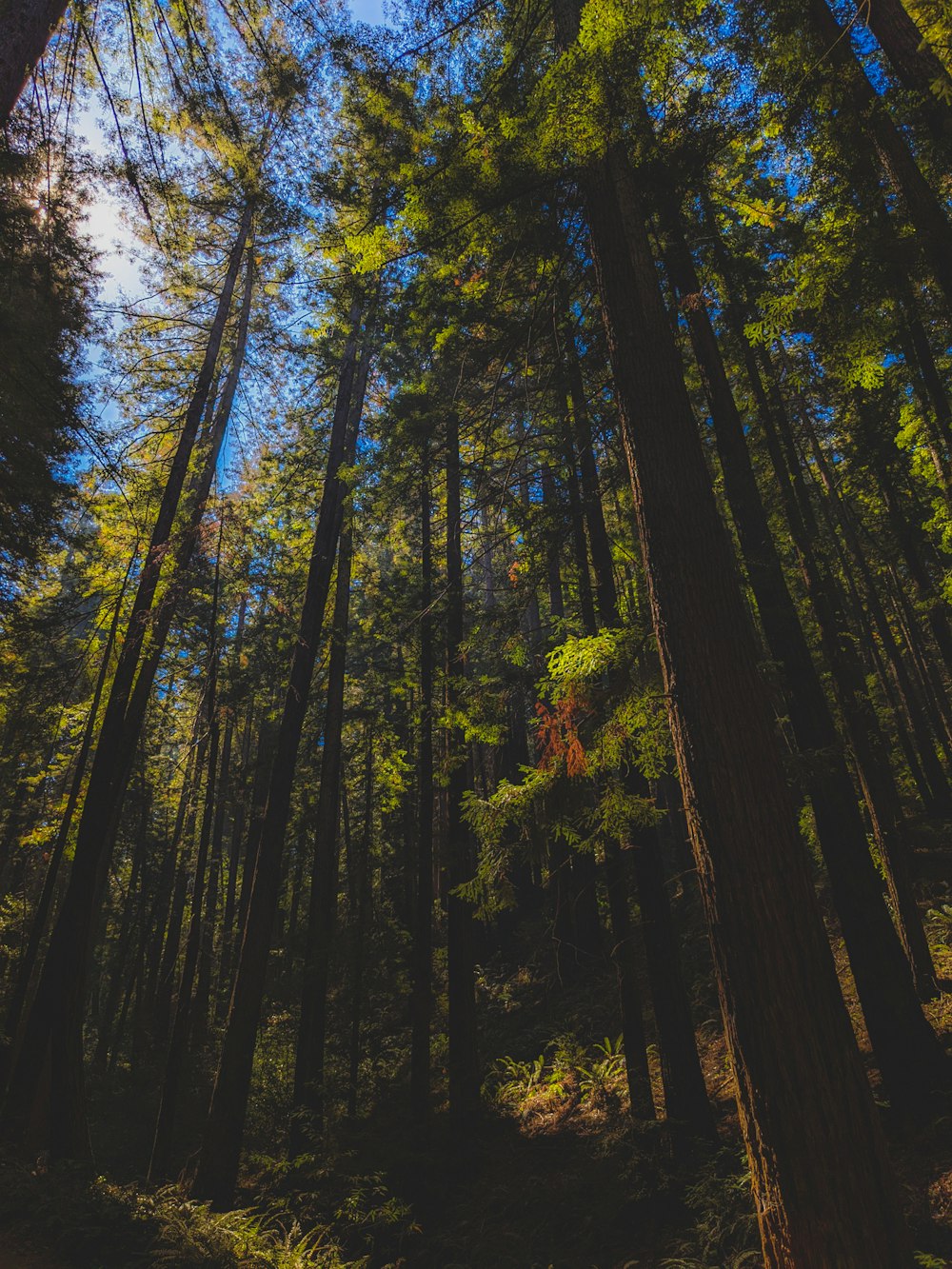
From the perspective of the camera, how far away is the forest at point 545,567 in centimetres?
412

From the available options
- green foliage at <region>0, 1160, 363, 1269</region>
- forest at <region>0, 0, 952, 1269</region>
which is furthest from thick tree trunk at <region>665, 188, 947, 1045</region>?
green foliage at <region>0, 1160, 363, 1269</region>

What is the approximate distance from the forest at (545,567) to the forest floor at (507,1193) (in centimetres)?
7

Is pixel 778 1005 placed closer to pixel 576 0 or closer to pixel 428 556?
pixel 576 0

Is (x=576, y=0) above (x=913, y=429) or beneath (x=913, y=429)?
above

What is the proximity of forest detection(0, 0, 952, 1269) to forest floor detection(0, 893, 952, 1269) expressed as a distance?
0.07 metres

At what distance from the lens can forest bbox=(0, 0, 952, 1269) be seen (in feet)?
13.5

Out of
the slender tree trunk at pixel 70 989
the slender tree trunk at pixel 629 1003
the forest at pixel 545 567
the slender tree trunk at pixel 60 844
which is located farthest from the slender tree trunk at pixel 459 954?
the slender tree trunk at pixel 60 844

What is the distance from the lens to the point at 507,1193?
28.2 feet

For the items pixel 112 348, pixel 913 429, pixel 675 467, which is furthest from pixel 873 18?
pixel 112 348

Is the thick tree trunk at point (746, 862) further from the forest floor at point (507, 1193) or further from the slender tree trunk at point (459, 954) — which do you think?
the slender tree trunk at point (459, 954)

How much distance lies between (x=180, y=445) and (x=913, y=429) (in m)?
12.7

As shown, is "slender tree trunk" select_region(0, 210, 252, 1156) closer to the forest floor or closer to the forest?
the forest

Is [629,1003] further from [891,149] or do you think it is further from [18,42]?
[18,42]

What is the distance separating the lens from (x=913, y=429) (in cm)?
886
